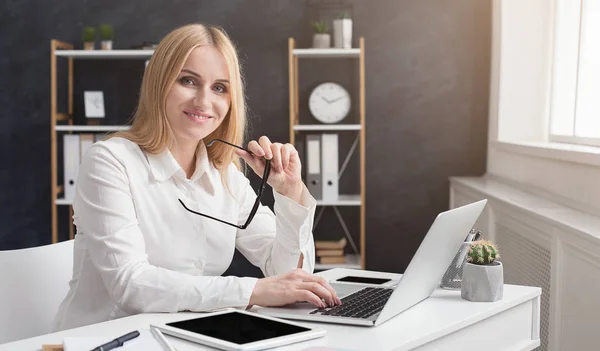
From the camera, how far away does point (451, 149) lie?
434 centimetres

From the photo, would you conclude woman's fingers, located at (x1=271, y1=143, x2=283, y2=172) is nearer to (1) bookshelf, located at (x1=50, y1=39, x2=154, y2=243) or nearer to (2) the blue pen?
(2) the blue pen

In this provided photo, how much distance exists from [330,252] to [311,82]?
102 cm

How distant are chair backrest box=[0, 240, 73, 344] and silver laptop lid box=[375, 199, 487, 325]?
96 cm

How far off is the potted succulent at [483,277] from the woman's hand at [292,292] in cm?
29

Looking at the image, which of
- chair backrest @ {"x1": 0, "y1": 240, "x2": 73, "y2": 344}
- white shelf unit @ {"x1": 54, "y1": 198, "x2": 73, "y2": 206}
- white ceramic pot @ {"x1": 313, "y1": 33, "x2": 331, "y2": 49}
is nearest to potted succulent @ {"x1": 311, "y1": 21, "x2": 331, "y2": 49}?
white ceramic pot @ {"x1": 313, "y1": 33, "x2": 331, "y2": 49}

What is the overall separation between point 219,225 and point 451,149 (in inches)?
105

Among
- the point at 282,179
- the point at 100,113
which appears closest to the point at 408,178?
the point at 100,113

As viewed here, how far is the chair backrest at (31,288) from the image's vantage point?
1795mm

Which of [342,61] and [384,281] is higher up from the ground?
[342,61]

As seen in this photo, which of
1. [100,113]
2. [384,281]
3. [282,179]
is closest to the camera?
[384,281]

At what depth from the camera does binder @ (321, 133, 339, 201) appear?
4055mm

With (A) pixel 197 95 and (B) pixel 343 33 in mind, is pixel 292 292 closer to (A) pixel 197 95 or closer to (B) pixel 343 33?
(A) pixel 197 95

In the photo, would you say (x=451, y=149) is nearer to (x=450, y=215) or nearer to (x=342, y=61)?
(x=342, y=61)

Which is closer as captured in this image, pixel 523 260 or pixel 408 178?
pixel 523 260
